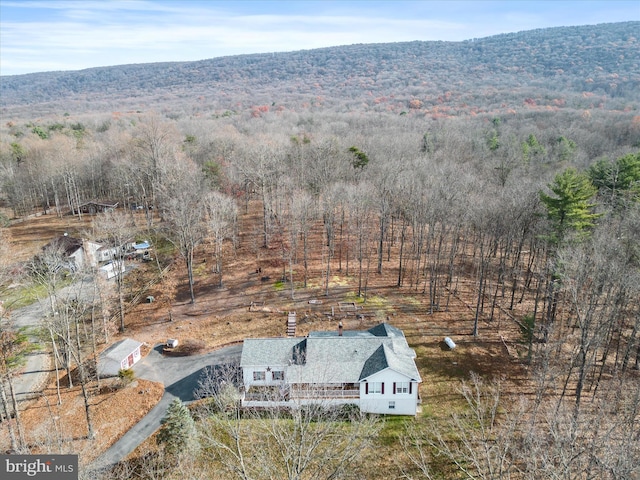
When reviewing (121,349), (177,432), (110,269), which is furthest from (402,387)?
(110,269)

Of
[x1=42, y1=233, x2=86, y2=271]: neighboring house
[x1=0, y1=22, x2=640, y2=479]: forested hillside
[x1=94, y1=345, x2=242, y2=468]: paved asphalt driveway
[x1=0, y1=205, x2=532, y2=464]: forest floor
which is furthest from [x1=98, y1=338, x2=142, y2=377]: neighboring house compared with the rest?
[x1=42, y1=233, x2=86, y2=271]: neighboring house

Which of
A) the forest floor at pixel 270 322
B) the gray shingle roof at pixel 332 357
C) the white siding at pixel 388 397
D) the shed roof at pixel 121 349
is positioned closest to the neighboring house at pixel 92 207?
the forest floor at pixel 270 322

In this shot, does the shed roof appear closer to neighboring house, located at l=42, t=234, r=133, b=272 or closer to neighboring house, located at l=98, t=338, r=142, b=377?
neighboring house, located at l=98, t=338, r=142, b=377

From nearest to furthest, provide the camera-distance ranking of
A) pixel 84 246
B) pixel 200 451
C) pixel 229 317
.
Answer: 1. pixel 200 451
2. pixel 229 317
3. pixel 84 246

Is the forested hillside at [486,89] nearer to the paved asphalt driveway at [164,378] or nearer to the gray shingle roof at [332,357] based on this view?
the gray shingle roof at [332,357]

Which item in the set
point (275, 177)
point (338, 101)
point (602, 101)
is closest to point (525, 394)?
point (275, 177)

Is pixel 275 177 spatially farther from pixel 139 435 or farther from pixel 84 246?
pixel 139 435
